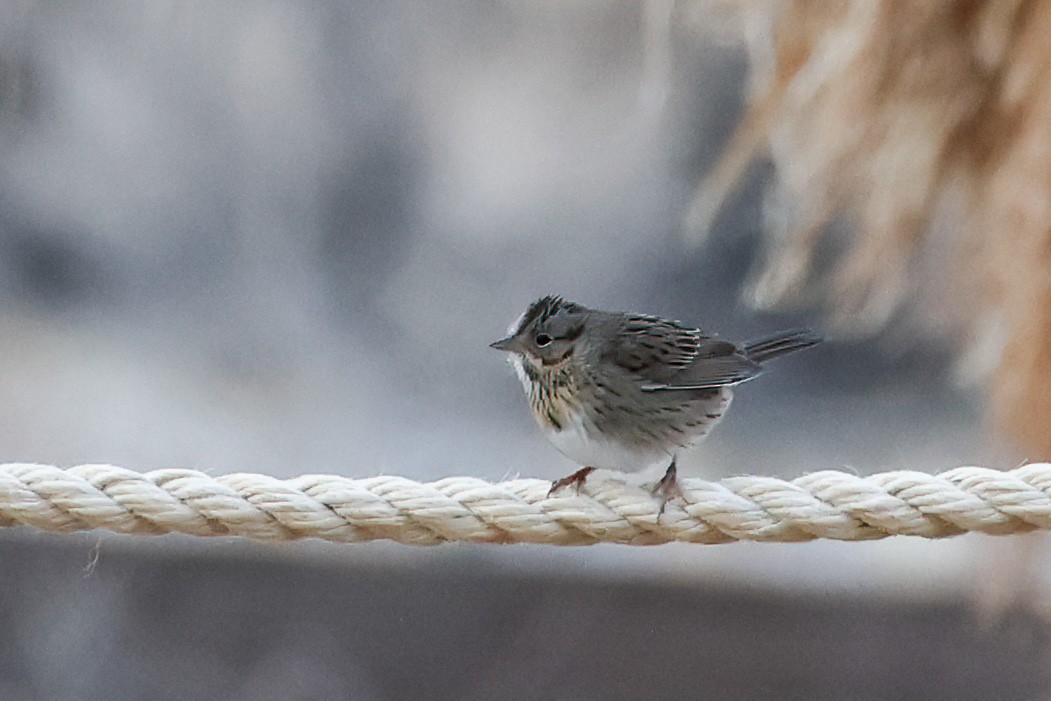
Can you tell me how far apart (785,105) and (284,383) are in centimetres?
76

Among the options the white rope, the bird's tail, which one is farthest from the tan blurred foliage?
the white rope

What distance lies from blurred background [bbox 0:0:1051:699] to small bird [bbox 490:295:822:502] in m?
0.59

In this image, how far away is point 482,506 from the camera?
30.1 inches

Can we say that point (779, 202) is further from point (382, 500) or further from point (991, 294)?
point (382, 500)

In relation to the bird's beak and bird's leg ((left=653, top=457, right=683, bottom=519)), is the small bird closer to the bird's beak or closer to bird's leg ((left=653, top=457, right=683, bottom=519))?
the bird's beak

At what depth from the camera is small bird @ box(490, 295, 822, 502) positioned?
0.96 meters

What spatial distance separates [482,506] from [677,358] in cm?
28

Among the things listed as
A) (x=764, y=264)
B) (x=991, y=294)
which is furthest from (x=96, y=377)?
(x=991, y=294)

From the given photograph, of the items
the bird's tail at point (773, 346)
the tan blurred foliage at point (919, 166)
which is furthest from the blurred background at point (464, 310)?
the bird's tail at point (773, 346)

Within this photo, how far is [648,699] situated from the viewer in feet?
4.91

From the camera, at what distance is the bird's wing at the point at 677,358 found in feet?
3.18

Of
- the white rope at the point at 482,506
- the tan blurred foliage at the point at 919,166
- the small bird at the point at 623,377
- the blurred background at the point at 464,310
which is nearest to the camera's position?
the white rope at the point at 482,506

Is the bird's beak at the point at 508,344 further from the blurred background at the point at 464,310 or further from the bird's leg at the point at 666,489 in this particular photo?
the blurred background at the point at 464,310

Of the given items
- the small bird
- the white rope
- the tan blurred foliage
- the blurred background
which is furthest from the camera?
the blurred background
